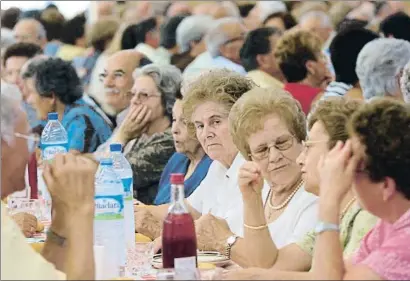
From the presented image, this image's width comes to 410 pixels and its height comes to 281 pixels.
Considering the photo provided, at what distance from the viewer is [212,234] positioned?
358 centimetres

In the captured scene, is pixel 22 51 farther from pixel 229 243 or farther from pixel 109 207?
pixel 109 207

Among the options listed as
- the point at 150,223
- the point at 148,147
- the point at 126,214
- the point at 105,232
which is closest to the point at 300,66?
the point at 148,147

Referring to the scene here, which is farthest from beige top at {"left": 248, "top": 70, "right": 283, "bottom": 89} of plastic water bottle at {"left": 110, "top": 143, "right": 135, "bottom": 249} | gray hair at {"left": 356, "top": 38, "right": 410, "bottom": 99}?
plastic water bottle at {"left": 110, "top": 143, "right": 135, "bottom": 249}

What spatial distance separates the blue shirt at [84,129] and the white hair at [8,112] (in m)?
3.17

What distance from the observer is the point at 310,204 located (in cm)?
336

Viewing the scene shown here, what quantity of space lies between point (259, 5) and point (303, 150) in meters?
9.38

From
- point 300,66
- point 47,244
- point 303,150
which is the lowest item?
point 47,244

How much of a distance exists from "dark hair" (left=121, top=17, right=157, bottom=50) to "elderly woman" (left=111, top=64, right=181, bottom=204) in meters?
3.88

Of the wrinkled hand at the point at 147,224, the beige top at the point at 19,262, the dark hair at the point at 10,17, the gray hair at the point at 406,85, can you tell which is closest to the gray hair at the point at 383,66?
the gray hair at the point at 406,85

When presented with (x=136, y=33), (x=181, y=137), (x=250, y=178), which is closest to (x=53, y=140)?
(x=181, y=137)

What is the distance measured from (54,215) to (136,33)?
7.04m

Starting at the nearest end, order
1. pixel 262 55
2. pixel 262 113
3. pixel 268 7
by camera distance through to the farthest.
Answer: pixel 262 113
pixel 262 55
pixel 268 7

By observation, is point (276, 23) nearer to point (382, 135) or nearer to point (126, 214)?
point (126, 214)

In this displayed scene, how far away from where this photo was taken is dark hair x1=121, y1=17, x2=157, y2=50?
30.8ft
